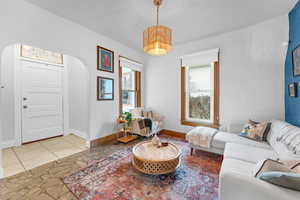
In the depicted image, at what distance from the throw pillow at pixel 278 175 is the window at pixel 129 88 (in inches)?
130

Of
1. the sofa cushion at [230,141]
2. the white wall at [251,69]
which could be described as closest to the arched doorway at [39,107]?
the sofa cushion at [230,141]

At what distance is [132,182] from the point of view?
1.81m

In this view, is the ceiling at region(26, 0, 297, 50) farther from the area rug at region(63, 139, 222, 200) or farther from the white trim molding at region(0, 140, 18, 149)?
the white trim molding at region(0, 140, 18, 149)

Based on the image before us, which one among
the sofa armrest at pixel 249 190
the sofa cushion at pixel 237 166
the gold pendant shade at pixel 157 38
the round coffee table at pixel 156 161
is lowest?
the round coffee table at pixel 156 161

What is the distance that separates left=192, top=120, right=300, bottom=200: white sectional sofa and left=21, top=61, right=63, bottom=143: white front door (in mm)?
4171

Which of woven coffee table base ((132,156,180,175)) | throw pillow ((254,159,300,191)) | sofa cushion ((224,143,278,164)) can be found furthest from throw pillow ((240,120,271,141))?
woven coffee table base ((132,156,180,175))

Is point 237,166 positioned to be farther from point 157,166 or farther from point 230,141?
point 157,166

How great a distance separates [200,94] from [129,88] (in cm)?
226

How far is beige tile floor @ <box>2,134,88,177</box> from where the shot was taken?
2.18 meters

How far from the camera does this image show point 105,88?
3.35m

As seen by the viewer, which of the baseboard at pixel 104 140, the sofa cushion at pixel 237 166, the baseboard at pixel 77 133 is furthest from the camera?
the baseboard at pixel 77 133

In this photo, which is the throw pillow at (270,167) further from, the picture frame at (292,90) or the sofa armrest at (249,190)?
the picture frame at (292,90)

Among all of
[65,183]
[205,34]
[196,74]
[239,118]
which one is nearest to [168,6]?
[205,34]

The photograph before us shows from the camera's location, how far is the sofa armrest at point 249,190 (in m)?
0.91
